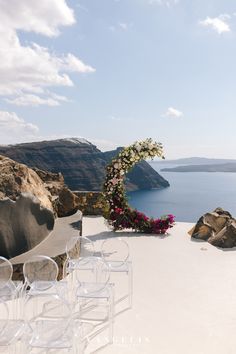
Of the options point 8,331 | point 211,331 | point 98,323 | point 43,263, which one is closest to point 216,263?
point 211,331

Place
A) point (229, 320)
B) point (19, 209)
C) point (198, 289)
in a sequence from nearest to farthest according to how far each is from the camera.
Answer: point (229, 320) < point (198, 289) < point (19, 209)

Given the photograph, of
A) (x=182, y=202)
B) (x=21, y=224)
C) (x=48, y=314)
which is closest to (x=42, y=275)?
(x=48, y=314)

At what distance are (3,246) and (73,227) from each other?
8.12 ft

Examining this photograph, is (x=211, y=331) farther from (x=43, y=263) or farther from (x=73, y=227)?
(x=73, y=227)

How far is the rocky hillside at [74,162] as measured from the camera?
85625 millimetres

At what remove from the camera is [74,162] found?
294 feet

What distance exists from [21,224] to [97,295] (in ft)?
8.53

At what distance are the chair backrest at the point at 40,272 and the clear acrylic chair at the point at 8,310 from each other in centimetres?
20

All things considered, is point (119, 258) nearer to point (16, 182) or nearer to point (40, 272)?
point (40, 272)

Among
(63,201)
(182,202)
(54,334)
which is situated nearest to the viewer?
(54,334)

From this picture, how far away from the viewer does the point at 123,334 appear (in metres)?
4.25

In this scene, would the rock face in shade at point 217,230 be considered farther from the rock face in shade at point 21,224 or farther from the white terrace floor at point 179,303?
the rock face in shade at point 21,224

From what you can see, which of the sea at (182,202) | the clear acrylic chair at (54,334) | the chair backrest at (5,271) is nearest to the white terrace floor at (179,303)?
the clear acrylic chair at (54,334)

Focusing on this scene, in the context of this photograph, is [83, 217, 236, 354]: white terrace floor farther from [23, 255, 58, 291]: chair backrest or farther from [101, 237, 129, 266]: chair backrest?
[23, 255, 58, 291]: chair backrest
